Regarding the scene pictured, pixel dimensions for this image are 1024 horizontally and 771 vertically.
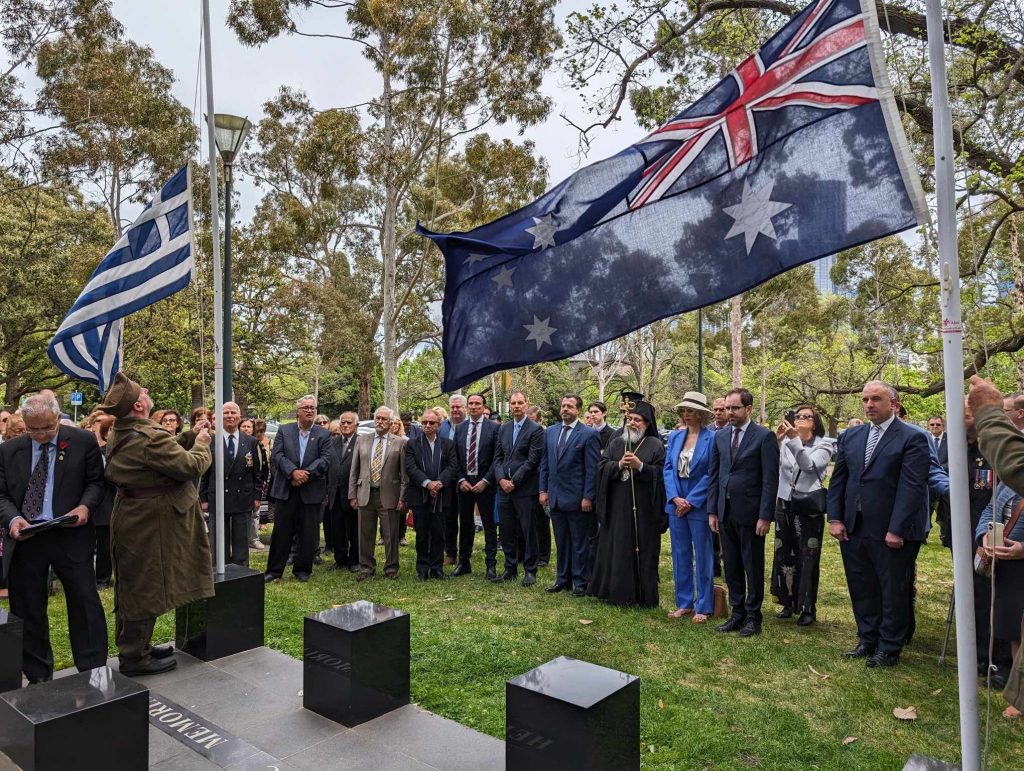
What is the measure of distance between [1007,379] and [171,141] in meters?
27.5

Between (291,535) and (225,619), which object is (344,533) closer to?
(291,535)

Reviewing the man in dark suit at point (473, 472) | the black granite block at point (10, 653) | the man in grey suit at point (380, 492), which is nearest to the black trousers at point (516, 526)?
the man in dark suit at point (473, 472)

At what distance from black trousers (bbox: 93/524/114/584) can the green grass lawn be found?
1.55 ft

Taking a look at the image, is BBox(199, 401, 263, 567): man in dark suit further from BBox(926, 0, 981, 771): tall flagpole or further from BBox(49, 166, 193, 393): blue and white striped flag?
BBox(926, 0, 981, 771): tall flagpole

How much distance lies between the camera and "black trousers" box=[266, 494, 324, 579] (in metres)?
8.52

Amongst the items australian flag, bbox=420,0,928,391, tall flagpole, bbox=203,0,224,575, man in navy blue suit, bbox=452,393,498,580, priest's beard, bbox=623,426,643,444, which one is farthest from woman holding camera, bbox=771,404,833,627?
tall flagpole, bbox=203,0,224,575

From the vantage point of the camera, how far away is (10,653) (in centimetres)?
475

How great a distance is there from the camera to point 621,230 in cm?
413

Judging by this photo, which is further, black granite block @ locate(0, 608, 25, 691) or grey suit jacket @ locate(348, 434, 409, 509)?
grey suit jacket @ locate(348, 434, 409, 509)

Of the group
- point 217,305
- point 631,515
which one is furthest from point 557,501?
point 217,305

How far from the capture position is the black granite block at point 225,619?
18.6ft

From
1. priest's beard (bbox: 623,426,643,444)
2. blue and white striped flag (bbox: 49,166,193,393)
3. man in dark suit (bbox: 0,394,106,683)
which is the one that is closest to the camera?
man in dark suit (bbox: 0,394,106,683)

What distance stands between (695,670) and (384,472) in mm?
4488

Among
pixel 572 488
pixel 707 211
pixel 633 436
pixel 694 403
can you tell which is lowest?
pixel 572 488
